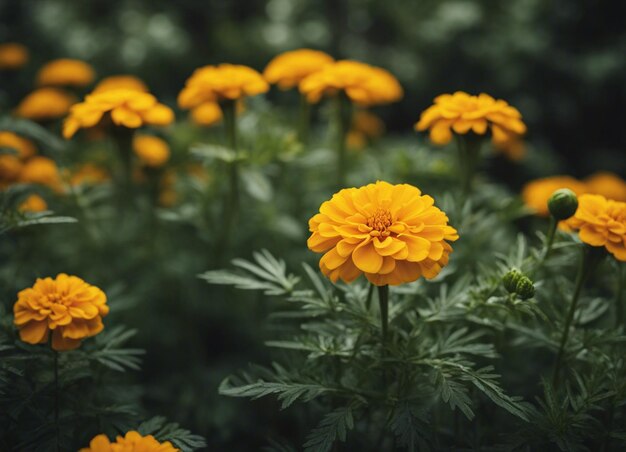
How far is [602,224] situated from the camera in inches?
44.6

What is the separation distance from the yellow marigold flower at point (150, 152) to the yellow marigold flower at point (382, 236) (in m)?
0.97

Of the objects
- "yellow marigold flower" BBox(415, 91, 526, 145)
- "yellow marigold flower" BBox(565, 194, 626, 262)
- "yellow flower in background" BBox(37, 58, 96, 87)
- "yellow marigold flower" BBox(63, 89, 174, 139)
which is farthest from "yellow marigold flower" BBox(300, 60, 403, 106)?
"yellow flower in background" BBox(37, 58, 96, 87)

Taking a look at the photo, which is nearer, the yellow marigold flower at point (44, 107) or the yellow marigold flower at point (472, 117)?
the yellow marigold flower at point (472, 117)

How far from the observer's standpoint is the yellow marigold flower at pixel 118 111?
142 centimetres

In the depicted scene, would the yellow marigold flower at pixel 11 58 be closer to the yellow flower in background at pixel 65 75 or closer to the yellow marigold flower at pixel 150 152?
the yellow flower in background at pixel 65 75

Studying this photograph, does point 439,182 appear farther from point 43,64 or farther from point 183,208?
point 43,64

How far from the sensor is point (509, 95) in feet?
10.3

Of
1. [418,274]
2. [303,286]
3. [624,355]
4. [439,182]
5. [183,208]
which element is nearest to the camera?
[418,274]

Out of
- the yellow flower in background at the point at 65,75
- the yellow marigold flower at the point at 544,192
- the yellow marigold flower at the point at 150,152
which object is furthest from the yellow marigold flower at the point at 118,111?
the yellow marigold flower at the point at 544,192

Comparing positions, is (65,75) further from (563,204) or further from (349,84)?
(563,204)

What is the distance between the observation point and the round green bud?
1.14 meters

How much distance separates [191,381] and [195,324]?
21 centimetres

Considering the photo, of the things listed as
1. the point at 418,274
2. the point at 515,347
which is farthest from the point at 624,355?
the point at 418,274

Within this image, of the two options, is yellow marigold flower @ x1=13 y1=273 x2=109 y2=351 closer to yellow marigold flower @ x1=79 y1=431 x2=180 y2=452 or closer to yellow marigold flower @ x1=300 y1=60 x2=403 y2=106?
yellow marigold flower @ x1=79 y1=431 x2=180 y2=452
